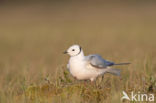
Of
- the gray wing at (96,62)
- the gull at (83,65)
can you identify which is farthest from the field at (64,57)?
the gray wing at (96,62)

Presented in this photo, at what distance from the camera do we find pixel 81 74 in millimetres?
6512

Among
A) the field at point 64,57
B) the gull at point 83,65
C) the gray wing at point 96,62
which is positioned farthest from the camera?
the gray wing at point 96,62

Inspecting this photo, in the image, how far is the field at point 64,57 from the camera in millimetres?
6328

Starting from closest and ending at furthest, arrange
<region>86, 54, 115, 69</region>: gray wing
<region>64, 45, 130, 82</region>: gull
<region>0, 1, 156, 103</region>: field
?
<region>0, 1, 156, 103</region>: field, <region>64, 45, 130, 82</region>: gull, <region>86, 54, 115, 69</region>: gray wing

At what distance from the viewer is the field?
633 cm

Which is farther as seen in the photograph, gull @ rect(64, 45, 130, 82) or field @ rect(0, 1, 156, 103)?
gull @ rect(64, 45, 130, 82)

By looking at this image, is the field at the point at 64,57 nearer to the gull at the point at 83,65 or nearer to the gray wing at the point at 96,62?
the gull at the point at 83,65

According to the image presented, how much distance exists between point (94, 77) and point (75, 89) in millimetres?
520

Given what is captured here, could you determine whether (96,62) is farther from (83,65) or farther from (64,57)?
(64,57)

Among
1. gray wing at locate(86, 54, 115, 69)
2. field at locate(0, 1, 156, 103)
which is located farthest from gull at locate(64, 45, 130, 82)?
field at locate(0, 1, 156, 103)

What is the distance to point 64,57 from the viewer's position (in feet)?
41.8

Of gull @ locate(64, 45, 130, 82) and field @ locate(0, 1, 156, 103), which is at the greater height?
gull @ locate(64, 45, 130, 82)

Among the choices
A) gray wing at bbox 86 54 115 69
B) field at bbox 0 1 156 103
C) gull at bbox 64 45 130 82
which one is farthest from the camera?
gray wing at bbox 86 54 115 69

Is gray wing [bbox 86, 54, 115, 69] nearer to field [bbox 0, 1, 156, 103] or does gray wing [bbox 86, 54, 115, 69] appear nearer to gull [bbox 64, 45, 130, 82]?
gull [bbox 64, 45, 130, 82]
